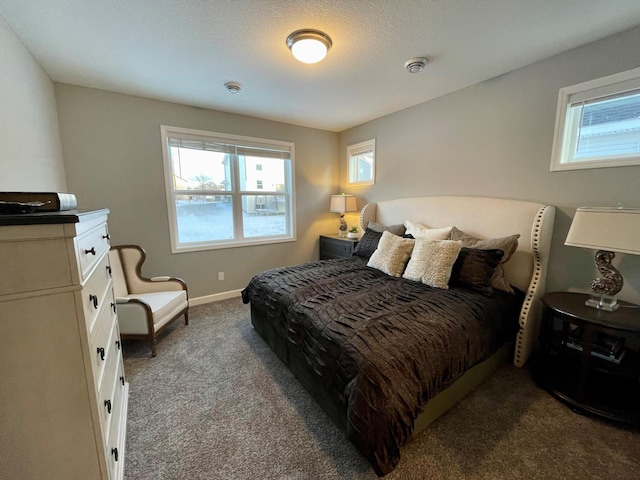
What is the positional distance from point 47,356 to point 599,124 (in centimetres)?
352

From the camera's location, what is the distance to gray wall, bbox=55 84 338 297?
8.44 feet

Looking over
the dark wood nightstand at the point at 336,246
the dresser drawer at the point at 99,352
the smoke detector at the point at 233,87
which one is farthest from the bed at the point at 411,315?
the smoke detector at the point at 233,87

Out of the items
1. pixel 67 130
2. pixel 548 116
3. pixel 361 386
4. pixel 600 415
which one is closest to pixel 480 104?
pixel 548 116

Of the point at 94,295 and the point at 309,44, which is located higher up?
the point at 309,44

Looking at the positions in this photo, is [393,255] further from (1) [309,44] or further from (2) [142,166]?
(2) [142,166]

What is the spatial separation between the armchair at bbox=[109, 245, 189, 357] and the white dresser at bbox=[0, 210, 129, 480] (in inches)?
56.3

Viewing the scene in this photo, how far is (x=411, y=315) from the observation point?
5.40 ft

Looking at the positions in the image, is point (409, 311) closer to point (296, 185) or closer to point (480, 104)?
point (480, 104)

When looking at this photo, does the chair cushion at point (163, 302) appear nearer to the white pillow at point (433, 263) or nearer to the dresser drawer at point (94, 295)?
the dresser drawer at point (94, 295)

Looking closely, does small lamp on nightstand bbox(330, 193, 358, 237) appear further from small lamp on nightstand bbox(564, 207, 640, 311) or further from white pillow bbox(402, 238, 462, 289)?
small lamp on nightstand bbox(564, 207, 640, 311)

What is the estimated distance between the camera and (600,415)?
1574 mm

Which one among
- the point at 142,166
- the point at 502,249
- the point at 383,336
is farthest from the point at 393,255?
the point at 142,166

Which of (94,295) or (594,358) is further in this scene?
(594,358)

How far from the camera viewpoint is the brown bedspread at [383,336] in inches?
48.2
